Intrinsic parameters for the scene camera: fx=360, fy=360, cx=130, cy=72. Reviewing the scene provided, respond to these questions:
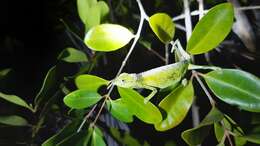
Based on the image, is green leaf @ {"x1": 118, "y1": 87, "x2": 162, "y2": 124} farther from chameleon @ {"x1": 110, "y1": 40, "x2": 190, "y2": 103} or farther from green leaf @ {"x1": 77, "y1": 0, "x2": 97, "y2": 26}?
green leaf @ {"x1": 77, "y1": 0, "x2": 97, "y2": 26}

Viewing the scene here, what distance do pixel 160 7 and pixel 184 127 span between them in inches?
9.3

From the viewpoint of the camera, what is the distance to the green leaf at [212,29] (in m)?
0.33

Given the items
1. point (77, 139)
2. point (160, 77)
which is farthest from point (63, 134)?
point (160, 77)

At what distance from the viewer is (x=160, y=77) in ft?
1.15

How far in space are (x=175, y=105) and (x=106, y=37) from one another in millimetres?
98

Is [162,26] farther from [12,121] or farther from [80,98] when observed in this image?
[12,121]

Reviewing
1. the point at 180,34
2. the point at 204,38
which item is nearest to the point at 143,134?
the point at 180,34

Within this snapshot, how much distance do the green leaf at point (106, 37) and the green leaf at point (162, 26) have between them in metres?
0.04

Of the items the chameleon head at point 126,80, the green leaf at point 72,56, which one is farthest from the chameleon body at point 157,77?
the green leaf at point 72,56

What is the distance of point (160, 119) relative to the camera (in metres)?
0.34

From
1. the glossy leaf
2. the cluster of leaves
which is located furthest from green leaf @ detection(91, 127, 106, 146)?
the glossy leaf

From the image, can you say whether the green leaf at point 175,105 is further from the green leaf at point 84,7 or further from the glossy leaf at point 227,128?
the green leaf at point 84,7

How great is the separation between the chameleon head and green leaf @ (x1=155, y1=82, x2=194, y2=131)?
35mm

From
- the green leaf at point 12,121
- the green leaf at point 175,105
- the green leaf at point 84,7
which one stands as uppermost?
the green leaf at point 84,7
